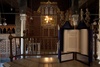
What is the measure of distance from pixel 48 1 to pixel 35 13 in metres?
1.37

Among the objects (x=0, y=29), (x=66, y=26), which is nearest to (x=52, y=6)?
(x=0, y=29)

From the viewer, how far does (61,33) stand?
2.02 metres

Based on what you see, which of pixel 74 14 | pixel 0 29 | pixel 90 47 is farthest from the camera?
pixel 0 29

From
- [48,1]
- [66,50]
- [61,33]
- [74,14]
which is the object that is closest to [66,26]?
[61,33]

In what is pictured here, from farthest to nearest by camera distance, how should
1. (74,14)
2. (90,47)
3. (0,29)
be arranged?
(0,29)
(74,14)
(90,47)

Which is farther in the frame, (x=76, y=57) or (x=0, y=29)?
(x=0, y=29)

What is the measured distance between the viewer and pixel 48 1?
43.8 feet

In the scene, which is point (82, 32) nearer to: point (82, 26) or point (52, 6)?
point (82, 26)

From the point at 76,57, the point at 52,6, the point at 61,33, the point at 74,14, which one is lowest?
the point at 76,57

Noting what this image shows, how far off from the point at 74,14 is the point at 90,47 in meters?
9.09

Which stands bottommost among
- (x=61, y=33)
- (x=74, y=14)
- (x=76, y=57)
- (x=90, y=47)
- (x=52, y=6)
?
(x=76, y=57)

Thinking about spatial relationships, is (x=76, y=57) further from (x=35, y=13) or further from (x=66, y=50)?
(x=35, y=13)

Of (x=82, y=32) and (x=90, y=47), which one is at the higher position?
(x=82, y=32)

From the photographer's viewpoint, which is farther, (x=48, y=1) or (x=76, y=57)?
(x=48, y=1)
